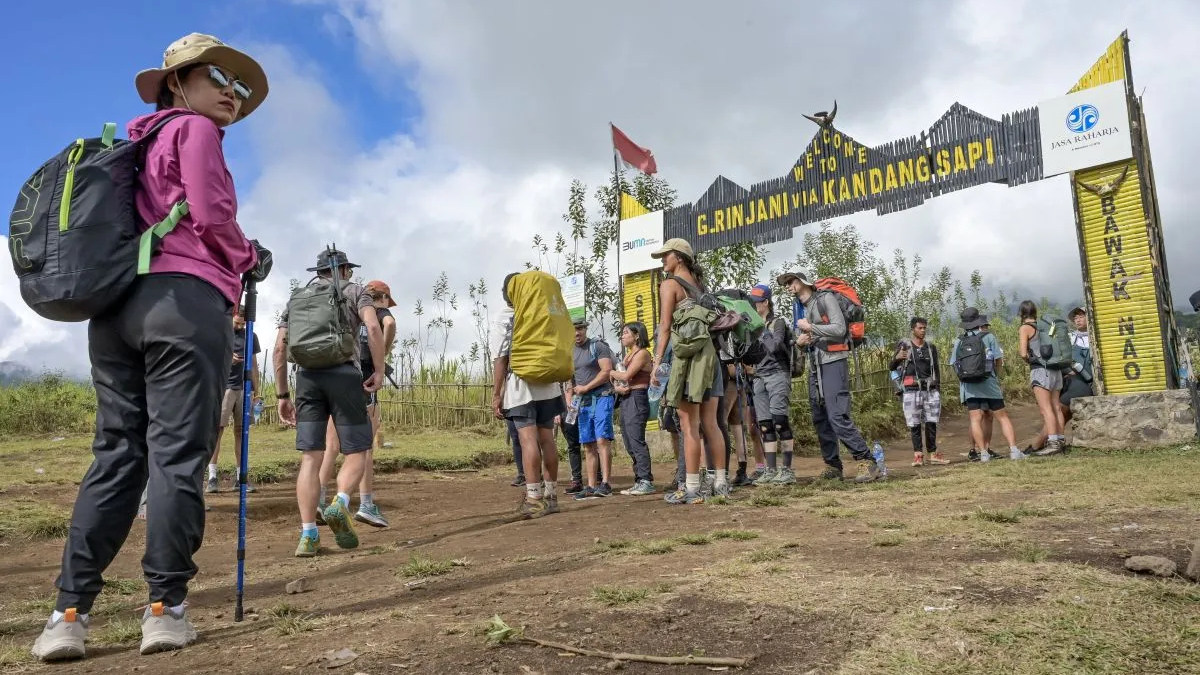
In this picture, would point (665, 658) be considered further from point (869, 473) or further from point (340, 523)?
point (869, 473)

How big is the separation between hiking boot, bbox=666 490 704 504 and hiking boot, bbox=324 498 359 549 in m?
2.31

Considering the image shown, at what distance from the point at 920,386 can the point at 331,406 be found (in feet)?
23.7

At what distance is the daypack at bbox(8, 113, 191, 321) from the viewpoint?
101 inches

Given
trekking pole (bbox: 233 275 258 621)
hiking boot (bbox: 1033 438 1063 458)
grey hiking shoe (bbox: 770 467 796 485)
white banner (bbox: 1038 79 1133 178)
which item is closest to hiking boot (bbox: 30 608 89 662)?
trekking pole (bbox: 233 275 258 621)

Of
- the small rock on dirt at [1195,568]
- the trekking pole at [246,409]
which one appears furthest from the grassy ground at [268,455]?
the small rock on dirt at [1195,568]

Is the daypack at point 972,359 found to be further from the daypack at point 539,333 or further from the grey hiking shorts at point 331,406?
the grey hiking shorts at point 331,406

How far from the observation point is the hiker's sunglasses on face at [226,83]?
2979 mm

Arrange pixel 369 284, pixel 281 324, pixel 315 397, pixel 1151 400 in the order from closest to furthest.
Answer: pixel 315 397, pixel 281 324, pixel 369 284, pixel 1151 400

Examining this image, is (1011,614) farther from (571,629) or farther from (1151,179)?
(1151,179)

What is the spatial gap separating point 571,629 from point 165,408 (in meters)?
1.44

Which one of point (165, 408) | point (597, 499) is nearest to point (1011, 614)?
point (165, 408)

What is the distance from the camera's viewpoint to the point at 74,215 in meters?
2.59

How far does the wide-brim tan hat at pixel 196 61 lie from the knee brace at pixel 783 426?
546 cm

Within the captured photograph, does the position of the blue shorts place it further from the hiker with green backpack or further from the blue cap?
the hiker with green backpack
